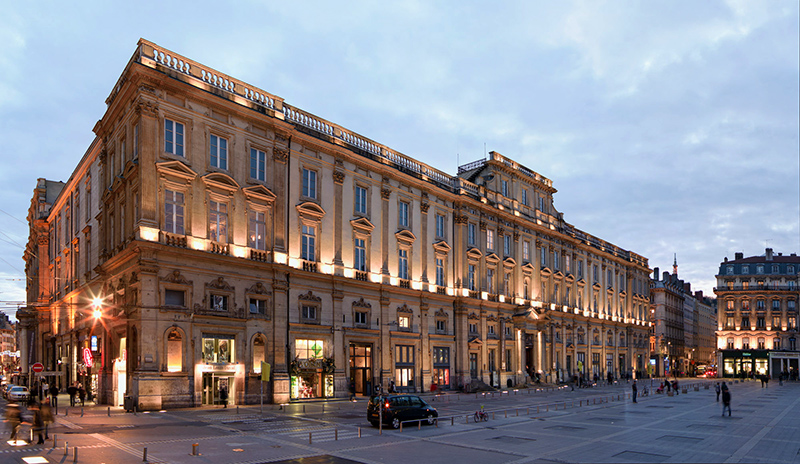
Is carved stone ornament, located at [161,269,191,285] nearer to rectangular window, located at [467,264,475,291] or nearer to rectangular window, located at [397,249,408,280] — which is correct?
rectangular window, located at [397,249,408,280]

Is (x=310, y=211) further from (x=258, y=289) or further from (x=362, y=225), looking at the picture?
(x=258, y=289)

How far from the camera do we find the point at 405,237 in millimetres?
57344

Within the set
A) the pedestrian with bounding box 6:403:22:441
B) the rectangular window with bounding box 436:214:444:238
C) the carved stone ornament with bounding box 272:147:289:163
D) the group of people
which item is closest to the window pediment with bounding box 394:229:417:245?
the rectangular window with bounding box 436:214:444:238

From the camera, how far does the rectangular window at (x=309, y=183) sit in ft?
160

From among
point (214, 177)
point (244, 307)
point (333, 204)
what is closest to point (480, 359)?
point (333, 204)

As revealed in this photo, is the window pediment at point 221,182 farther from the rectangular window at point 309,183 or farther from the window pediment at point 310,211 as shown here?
the rectangular window at point 309,183

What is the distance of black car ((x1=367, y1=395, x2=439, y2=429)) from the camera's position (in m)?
30.6

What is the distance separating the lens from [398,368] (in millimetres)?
55031

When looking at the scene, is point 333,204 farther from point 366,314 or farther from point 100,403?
point 100,403

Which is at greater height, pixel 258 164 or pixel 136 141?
pixel 136 141

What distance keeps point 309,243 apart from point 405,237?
457 inches

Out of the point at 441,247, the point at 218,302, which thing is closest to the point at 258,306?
the point at 218,302

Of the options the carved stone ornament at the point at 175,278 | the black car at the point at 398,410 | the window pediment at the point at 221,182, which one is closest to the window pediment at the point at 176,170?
the window pediment at the point at 221,182

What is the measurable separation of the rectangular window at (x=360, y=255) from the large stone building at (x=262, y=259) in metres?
0.13
